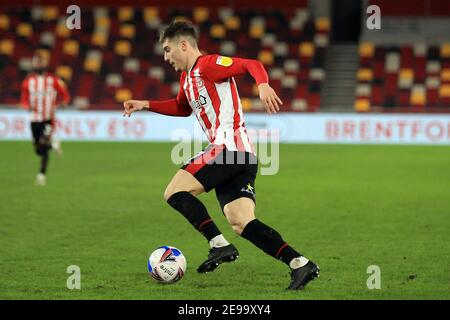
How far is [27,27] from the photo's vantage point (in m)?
31.2

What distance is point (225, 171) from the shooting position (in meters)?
6.66

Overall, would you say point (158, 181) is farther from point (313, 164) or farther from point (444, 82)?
point (444, 82)

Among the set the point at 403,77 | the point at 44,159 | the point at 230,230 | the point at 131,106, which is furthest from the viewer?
the point at 403,77

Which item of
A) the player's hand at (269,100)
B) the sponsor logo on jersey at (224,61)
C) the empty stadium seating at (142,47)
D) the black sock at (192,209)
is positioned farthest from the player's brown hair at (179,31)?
the empty stadium seating at (142,47)

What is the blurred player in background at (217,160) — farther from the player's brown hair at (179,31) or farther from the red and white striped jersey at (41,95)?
the red and white striped jersey at (41,95)

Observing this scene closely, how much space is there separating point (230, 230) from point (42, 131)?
632 centimetres

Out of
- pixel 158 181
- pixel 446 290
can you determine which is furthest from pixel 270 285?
pixel 158 181

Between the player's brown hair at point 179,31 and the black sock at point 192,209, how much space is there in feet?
3.93

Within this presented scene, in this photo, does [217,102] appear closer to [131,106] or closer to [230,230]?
[131,106]

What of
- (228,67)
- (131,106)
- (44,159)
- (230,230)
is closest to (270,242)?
(228,67)

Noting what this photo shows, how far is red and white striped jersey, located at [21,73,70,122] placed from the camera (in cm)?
1525

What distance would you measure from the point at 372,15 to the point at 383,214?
65.5 ft

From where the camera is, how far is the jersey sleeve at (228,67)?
20.8 ft

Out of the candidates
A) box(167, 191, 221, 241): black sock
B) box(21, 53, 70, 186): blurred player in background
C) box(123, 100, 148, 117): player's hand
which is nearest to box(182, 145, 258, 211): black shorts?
box(167, 191, 221, 241): black sock
